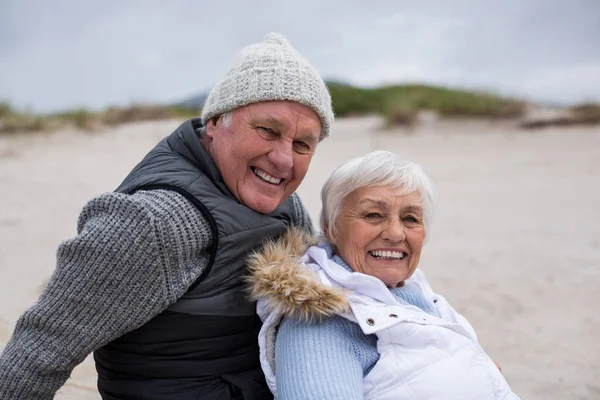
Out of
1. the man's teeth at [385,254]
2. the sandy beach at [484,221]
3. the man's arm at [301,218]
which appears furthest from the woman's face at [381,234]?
the sandy beach at [484,221]

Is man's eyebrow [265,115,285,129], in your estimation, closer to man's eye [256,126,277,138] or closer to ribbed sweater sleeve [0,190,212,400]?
man's eye [256,126,277,138]

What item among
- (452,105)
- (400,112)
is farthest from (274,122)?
(452,105)

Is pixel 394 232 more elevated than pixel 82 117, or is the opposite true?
pixel 82 117

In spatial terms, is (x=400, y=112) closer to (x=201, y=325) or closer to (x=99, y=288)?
(x=201, y=325)

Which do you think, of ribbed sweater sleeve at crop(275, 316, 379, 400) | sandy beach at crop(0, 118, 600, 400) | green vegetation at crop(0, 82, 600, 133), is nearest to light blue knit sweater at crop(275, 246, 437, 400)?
ribbed sweater sleeve at crop(275, 316, 379, 400)

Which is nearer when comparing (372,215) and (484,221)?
(372,215)

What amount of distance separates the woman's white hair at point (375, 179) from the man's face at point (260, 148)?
191 millimetres

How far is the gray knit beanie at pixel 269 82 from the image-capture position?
6.70ft

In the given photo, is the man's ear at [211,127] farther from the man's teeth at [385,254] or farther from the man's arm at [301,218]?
the man's teeth at [385,254]

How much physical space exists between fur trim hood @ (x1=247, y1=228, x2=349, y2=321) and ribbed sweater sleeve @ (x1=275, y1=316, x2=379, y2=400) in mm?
53

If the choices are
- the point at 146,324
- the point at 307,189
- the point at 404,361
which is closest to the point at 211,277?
the point at 146,324

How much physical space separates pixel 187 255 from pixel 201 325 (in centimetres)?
26

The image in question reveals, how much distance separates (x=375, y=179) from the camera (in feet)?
7.04

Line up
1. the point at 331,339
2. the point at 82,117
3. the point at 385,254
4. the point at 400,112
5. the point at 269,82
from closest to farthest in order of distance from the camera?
the point at 331,339, the point at 269,82, the point at 385,254, the point at 400,112, the point at 82,117
